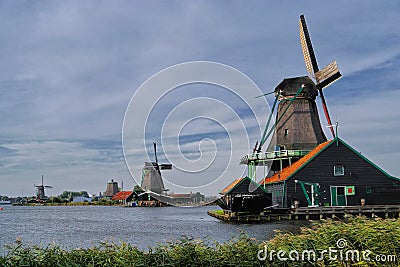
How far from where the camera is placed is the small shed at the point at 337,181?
30.9 metres

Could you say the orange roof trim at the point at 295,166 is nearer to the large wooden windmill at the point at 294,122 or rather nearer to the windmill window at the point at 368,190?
the large wooden windmill at the point at 294,122

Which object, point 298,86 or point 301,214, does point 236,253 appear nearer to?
point 301,214

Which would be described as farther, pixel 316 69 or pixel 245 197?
pixel 316 69

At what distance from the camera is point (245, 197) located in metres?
29.2

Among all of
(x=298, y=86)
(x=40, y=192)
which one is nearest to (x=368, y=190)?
(x=298, y=86)

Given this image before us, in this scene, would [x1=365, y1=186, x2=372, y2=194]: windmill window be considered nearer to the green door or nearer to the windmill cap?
the green door

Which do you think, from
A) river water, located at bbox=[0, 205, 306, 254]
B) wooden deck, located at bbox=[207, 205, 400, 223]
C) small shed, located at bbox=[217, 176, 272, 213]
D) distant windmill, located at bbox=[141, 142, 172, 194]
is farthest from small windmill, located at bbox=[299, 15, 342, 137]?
distant windmill, located at bbox=[141, 142, 172, 194]

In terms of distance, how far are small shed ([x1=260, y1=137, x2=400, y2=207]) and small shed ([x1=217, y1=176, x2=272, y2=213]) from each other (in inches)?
67.7

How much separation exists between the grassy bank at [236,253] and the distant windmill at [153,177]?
60062mm

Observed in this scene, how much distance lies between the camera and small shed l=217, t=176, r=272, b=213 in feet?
96.7

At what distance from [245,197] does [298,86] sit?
1116 cm

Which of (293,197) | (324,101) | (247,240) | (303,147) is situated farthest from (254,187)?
(247,240)

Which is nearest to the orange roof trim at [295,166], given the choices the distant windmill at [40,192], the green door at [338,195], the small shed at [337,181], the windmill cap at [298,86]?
the small shed at [337,181]

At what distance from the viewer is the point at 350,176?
1232 inches
